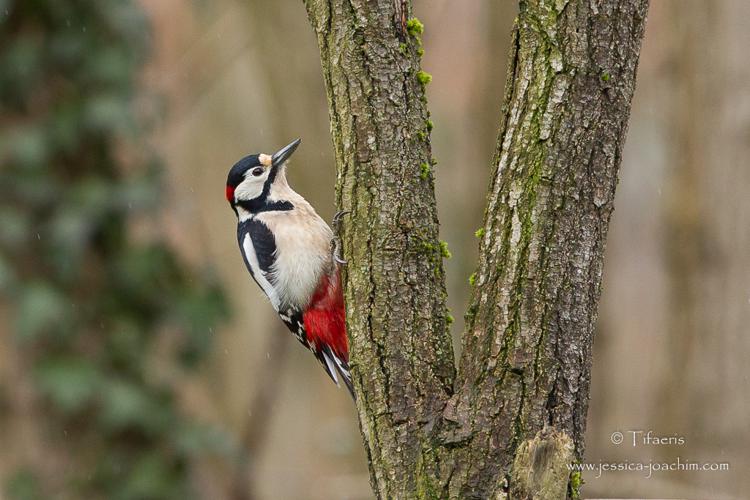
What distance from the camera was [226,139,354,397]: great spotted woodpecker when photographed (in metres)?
4.02

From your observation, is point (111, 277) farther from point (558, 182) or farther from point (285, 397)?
point (558, 182)

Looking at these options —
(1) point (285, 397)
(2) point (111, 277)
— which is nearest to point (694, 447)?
(1) point (285, 397)

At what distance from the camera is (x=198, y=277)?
6.07 meters

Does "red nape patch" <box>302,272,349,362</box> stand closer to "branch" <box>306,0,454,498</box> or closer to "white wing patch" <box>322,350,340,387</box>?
"white wing patch" <box>322,350,340,387</box>

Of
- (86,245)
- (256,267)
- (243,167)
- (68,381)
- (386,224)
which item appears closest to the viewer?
(386,224)

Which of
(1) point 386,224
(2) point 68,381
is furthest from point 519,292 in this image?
(2) point 68,381

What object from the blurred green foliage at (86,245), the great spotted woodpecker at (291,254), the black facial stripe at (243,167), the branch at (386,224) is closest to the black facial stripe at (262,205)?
the great spotted woodpecker at (291,254)

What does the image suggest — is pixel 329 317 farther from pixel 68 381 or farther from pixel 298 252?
pixel 68 381

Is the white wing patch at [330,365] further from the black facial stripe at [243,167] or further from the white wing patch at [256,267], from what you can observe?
the black facial stripe at [243,167]

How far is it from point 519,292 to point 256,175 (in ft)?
7.13

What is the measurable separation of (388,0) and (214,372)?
15.3ft

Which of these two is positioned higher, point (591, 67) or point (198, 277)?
point (591, 67)

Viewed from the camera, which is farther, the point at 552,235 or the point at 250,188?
the point at 250,188

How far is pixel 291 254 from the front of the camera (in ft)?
13.4
